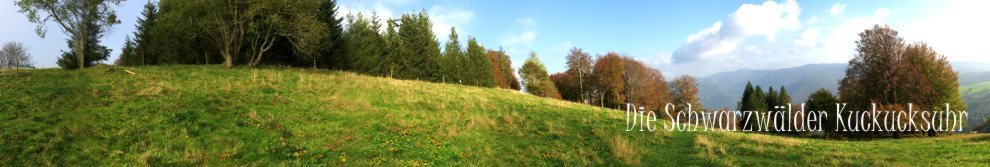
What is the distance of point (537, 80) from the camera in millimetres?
84562

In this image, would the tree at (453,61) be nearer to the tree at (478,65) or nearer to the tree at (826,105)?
the tree at (478,65)

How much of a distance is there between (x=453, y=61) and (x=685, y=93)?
40.3 meters

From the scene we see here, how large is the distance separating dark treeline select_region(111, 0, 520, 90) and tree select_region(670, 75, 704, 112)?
1552 inches

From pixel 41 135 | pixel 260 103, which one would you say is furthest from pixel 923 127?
pixel 41 135

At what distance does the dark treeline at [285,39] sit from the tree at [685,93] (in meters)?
39.4

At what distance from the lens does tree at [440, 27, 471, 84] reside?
6518cm

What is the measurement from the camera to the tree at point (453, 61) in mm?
65175

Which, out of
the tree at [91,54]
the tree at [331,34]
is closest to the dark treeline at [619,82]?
the tree at [331,34]

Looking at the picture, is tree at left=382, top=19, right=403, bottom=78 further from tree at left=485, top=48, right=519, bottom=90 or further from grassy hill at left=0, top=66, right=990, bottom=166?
tree at left=485, top=48, right=519, bottom=90

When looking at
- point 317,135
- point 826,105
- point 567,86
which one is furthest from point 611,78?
point 317,135

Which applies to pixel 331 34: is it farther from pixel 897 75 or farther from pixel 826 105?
pixel 826 105

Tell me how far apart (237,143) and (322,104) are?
717 cm

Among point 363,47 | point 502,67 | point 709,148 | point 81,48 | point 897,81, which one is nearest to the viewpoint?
point 709,148

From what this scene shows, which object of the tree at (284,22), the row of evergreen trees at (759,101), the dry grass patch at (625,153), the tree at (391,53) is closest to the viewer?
the dry grass patch at (625,153)
